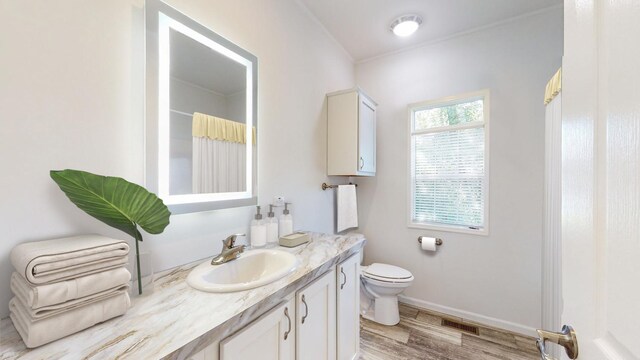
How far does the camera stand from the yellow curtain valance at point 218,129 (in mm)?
1188

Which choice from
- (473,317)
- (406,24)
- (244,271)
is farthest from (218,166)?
(473,317)

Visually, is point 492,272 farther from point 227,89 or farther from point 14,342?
point 14,342

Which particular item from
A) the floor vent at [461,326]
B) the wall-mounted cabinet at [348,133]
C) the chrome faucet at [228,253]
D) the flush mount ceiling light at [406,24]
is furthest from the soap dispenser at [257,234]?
the flush mount ceiling light at [406,24]

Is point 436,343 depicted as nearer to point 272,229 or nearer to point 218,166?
point 272,229

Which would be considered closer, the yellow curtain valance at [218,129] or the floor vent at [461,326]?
the yellow curtain valance at [218,129]

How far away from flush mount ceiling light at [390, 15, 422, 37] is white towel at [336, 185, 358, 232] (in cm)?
144

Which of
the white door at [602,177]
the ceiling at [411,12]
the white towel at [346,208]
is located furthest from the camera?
the white towel at [346,208]

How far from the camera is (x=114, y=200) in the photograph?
2.47ft

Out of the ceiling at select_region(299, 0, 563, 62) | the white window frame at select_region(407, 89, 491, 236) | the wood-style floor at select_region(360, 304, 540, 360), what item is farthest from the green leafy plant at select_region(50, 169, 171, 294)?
the white window frame at select_region(407, 89, 491, 236)

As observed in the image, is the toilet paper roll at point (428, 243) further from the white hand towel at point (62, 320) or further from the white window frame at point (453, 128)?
the white hand towel at point (62, 320)

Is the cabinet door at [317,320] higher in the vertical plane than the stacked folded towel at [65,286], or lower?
lower

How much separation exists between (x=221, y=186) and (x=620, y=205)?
133cm

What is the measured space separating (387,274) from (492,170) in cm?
129

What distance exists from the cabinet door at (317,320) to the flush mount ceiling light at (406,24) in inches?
80.2
